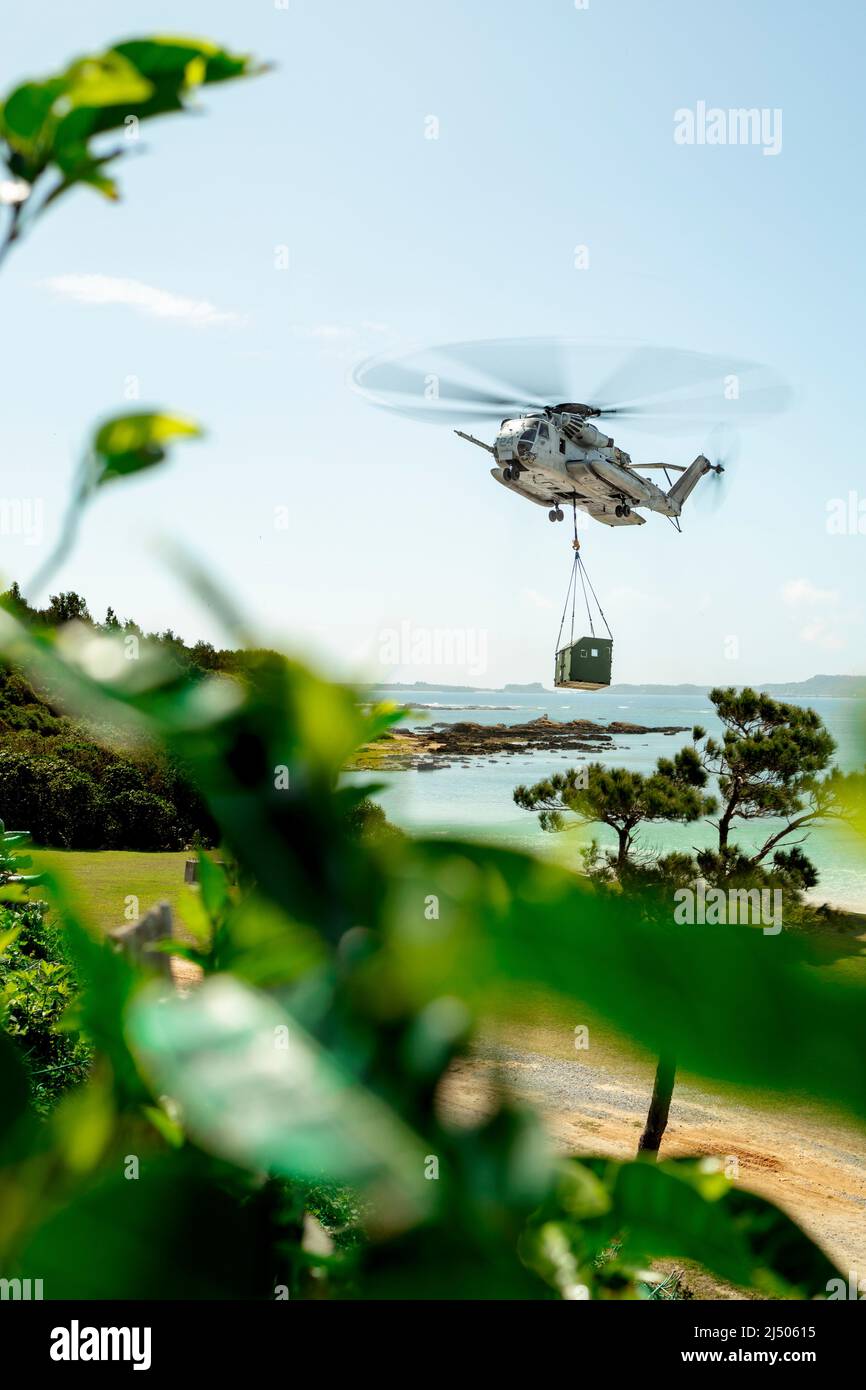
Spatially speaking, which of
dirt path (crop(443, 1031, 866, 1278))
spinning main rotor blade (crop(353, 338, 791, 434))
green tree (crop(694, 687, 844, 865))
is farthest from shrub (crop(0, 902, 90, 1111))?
spinning main rotor blade (crop(353, 338, 791, 434))

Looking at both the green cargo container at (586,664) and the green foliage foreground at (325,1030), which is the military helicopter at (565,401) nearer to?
the green cargo container at (586,664)

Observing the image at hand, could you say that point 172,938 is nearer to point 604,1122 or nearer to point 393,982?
point 393,982

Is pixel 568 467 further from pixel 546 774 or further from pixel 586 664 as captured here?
pixel 546 774

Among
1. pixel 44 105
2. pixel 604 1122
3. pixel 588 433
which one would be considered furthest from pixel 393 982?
pixel 588 433

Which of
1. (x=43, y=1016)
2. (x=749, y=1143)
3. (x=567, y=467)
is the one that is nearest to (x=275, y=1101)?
(x=43, y=1016)

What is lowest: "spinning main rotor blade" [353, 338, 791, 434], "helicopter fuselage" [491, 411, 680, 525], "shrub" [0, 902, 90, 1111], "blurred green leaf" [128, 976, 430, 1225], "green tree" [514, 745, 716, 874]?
"shrub" [0, 902, 90, 1111]

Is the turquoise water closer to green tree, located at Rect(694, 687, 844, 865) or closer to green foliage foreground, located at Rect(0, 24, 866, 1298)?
green foliage foreground, located at Rect(0, 24, 866, 1298)
